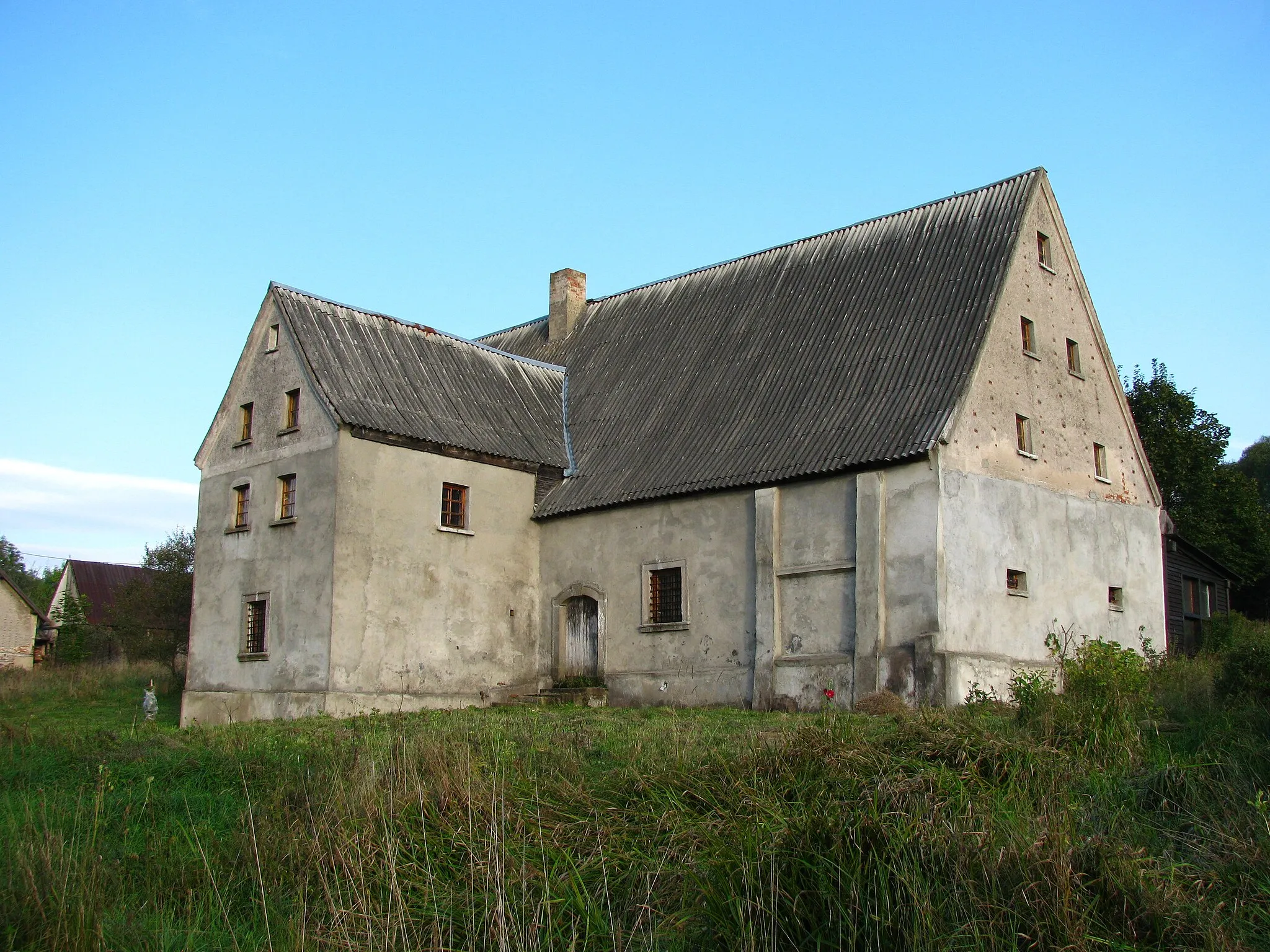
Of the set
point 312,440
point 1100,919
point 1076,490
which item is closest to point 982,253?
point 1076,490

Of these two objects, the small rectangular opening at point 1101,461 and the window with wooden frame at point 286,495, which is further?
the small rectangular opening at point 1101,461

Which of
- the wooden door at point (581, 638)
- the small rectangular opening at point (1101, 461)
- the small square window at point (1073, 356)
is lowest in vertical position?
the wooden door at point (581, 638)

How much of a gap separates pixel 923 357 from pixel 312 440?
11.5 metres

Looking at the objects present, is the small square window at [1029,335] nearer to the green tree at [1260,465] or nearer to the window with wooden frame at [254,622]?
the window with wooden frame at [254,622]

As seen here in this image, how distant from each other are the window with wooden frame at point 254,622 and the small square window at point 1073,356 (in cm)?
1641

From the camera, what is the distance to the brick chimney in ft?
97.8

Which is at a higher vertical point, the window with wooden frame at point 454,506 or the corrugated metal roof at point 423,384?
the corrugated metal roof at point 423,384

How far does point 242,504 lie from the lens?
2306 cm

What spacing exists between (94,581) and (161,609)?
37.9 m

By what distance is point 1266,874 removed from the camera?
19.8ft

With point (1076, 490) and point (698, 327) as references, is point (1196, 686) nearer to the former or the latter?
Answer: point (1076, 490)

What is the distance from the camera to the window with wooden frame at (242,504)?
74.6 feet

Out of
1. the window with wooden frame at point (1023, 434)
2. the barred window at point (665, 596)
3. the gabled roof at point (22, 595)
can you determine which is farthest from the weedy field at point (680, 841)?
the gabled roof at point (22, 595)

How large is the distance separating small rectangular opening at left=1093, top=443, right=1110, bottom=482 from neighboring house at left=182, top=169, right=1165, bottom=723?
0.06m
